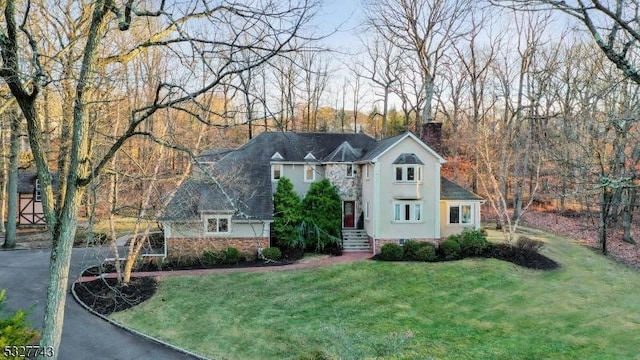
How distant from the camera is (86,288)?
1616cm

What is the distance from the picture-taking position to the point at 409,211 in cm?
2195

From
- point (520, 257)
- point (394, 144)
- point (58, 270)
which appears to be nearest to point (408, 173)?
point (394, 144)

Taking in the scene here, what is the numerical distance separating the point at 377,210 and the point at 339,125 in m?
28.2

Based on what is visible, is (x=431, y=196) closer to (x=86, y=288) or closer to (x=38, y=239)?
(x=86, y=288)

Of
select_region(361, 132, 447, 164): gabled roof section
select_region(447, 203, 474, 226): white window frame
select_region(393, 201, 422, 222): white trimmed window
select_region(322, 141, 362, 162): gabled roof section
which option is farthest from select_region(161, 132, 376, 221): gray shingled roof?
select_region(447, 203, 474, 226): white window frame

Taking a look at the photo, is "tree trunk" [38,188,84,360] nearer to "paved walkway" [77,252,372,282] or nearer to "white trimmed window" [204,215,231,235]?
"paved walkway" [77,252,372,282]

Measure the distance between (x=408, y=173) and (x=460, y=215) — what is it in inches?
153

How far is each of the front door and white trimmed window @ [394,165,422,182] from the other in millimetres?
3777

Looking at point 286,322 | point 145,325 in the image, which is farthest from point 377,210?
point 145,325

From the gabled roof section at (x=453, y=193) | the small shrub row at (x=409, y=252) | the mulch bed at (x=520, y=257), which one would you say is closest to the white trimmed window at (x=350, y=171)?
the gabled roof section at (x=453, y=193)

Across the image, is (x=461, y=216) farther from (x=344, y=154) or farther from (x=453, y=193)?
(x=344, y=154)

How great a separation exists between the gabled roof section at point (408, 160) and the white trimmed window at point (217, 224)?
9.19 m

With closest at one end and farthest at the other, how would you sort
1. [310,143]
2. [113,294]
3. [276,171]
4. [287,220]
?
[113,294], [287,220], [276,171], [310,143]

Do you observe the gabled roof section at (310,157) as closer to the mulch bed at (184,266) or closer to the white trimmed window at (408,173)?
the white trimmed window at (408,173)
